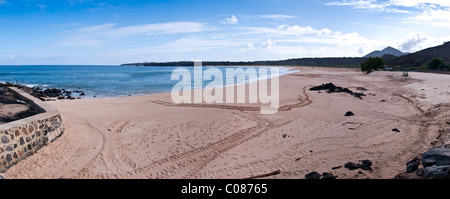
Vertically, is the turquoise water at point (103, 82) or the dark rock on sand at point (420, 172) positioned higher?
the turquoise water at point (103, 82)

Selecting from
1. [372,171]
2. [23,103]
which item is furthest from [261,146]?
[23,103]

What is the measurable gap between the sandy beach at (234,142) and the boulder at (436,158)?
1.87ft

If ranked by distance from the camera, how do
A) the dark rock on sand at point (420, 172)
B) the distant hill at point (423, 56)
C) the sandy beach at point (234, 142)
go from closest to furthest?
the dark rock on sand at point (420, 172), the sandy beach at point (234, 142), the distant hill at point (423, 56)

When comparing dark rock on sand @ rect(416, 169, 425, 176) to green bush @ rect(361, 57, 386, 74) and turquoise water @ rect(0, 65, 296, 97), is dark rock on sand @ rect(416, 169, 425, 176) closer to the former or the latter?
turquoise water @ rect(0, 65, 296, 97)

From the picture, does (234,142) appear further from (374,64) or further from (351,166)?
(374,64)

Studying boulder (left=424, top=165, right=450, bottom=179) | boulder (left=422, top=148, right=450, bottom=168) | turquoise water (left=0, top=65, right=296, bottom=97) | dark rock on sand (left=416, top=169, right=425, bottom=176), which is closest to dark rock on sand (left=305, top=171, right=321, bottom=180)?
dark rock on sand (left=416, top=169, right=425, bottom=176)

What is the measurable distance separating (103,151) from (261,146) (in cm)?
450

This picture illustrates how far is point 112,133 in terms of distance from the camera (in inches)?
341

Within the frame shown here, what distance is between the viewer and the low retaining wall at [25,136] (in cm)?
548

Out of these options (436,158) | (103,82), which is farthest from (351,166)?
(103,82)

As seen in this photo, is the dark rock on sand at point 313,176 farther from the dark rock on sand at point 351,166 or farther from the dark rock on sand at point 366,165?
the dark rock on sand at point 366,165

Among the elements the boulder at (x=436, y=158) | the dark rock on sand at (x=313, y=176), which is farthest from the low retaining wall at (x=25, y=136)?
the boulder at (x=436, y=158)

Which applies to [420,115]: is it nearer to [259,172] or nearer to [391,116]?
[391,116]

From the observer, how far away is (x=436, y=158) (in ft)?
14.4
